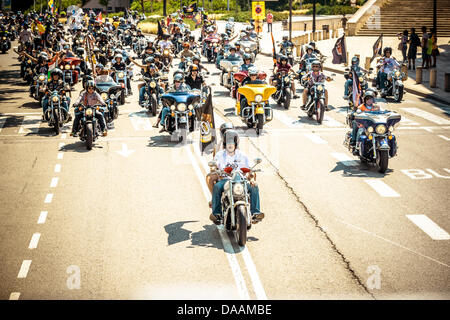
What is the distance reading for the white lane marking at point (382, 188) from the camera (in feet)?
45.8

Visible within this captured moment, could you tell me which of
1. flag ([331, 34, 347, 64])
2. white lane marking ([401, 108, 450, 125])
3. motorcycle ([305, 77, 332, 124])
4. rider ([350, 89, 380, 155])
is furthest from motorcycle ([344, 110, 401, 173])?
flag ([331, 34, 347, 64])

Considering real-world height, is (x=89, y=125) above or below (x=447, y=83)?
below

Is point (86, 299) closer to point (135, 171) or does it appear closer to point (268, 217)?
point (268, 217)


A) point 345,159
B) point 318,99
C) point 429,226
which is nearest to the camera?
point 429,226

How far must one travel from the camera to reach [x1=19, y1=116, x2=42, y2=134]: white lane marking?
21.4 m

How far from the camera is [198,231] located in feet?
38.4

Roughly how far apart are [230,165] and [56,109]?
1031 cm

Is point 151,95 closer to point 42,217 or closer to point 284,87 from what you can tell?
point 284,87

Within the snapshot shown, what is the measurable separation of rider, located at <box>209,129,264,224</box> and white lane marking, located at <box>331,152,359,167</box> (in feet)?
18.4

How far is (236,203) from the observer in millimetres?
10508

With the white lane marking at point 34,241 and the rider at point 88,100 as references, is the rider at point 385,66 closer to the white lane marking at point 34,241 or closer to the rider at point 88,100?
the rider at point 88,100

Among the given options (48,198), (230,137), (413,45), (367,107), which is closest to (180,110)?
(367,107)

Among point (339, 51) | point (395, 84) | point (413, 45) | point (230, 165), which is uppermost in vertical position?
point (413, 45)
